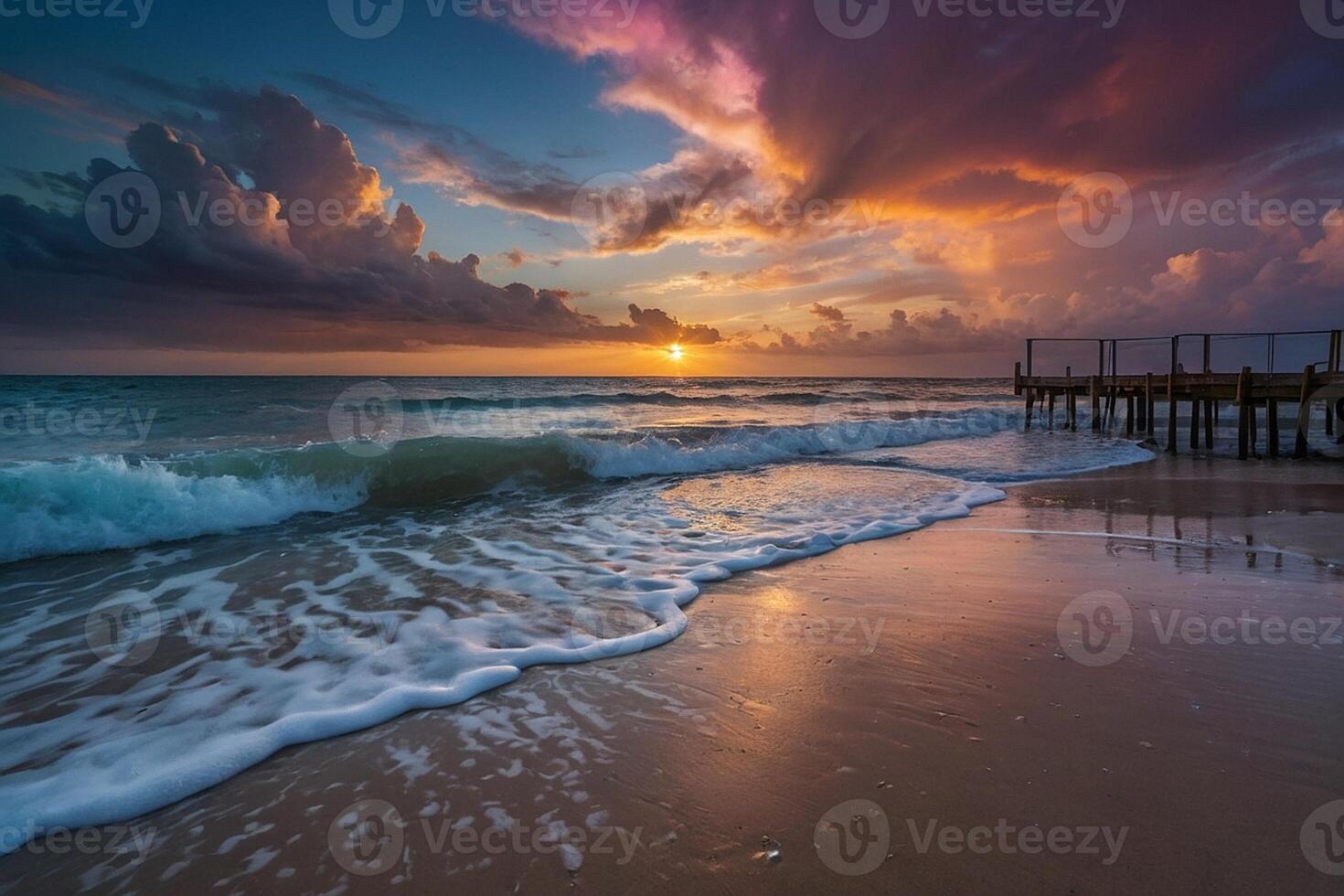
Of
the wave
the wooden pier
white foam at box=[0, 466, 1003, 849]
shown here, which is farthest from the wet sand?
the wooden pier

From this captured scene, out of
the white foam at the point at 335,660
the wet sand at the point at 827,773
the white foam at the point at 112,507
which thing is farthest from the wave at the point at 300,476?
the wet sand at the point at 827,773

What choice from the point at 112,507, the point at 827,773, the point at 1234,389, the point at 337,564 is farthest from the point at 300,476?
the point at 1234,389

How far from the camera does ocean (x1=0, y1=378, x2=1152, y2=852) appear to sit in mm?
3492

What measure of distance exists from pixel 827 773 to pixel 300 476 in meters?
11.2

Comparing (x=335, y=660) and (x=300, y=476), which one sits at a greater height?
(x=300, y=476)

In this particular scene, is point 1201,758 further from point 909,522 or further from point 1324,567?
point 909,522

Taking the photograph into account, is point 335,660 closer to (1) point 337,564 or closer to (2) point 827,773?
(1) point 337,564

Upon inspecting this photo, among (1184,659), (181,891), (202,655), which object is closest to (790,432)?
(1184,659)

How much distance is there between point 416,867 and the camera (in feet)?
7.61

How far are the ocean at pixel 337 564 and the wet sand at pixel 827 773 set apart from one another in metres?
0.47

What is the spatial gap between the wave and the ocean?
0.14 ft

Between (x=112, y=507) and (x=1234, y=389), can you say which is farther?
(x=1234, y=389)

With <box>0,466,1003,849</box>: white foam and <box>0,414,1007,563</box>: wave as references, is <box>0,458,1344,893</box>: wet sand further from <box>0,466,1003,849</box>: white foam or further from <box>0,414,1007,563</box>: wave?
<box>0,414,1007,563</box>: wave

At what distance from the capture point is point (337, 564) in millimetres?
7004
